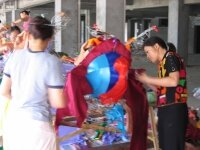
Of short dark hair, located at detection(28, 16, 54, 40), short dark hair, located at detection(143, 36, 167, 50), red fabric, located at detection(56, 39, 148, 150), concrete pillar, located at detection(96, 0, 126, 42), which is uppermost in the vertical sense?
concrete pillar, located at detection(96, 0, 126, 42)

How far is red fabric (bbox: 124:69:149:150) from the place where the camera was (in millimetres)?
3047

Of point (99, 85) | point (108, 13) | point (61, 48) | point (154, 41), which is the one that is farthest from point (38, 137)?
point (61, 48)

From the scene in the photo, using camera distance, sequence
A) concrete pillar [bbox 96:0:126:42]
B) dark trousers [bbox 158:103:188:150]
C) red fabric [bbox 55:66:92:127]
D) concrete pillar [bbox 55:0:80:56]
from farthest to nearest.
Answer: concrete pillar [bbox 55:0:80:56]
concrete pillar [bbox 96:0:126:42]
dark trousers [bbox 158:103:188:150]
red fabric [bbox 55:66:92:127]

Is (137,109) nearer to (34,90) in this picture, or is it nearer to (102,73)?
(102,73)

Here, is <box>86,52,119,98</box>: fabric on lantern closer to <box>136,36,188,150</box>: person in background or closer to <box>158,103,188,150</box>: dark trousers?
<box>136,36,188,150</box>: person in background

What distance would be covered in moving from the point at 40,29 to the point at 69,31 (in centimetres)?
1253

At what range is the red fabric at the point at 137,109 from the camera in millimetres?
3047

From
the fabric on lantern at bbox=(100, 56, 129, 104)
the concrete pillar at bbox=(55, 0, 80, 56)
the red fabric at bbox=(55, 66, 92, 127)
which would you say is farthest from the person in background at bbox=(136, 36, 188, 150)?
the concrete pillar at bbox=(55, 0, 80, 56)

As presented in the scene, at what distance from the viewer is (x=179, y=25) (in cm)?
1734

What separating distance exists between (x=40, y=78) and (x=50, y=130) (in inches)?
14.9

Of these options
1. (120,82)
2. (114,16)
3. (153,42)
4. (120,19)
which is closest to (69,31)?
(114,16)

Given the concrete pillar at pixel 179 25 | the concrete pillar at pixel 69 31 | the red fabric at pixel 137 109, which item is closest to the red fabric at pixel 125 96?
the red fabric at pixel 137 109

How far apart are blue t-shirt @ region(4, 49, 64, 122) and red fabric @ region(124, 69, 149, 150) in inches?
26.5

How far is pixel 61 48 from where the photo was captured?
1488 cm
